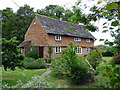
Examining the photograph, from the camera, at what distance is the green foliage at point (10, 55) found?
446 centimetres

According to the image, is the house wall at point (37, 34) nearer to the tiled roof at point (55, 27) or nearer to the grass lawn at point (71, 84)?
the tiled roof at point (55, 27)

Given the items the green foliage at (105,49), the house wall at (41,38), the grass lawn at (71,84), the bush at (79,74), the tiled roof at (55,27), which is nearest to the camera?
the green foliage at (105,49)

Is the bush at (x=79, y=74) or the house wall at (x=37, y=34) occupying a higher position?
the house wall at (x=37, y=34)

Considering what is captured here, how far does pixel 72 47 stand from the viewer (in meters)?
5.33

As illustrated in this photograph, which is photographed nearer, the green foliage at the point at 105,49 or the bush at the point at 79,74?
the green foliage at the point at 105,49

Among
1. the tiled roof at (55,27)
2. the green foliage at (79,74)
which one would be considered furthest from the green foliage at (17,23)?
the green foliage at (79,74)

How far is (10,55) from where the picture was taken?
462 cm

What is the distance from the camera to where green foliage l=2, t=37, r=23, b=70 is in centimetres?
446

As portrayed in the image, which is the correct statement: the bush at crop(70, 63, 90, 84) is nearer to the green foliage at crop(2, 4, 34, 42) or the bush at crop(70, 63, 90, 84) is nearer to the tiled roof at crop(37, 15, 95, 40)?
the tiled roof at crop(37, 15, 95, 40)

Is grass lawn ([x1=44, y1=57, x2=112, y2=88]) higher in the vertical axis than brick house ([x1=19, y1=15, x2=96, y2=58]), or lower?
lower

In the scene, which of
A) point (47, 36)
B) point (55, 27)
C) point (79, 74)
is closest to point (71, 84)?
point (79, 74)

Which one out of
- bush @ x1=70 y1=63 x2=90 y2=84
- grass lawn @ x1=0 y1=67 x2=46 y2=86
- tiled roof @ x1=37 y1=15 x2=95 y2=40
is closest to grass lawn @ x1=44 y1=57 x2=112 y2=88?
bush @ x1=70 y1=63 x2=90 y2=84

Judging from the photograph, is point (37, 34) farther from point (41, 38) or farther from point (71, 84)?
point (71, 84)

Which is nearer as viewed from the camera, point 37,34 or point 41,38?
point 41,38
